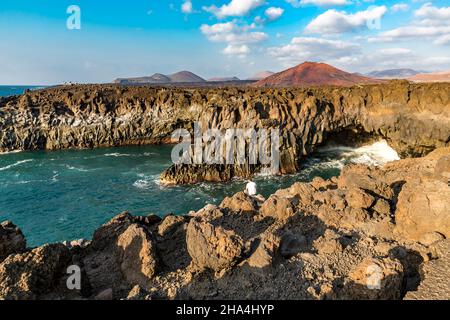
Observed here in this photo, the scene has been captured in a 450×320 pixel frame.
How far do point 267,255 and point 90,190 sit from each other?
3246 centimetres

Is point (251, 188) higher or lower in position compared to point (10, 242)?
lower

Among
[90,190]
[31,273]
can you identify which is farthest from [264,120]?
[31,273]

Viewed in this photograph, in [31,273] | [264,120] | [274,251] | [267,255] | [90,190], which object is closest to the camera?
[31,273]

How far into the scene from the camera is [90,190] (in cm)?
3900

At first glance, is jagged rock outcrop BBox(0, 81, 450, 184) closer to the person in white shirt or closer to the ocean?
the ocean

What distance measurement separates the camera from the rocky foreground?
34.0ft

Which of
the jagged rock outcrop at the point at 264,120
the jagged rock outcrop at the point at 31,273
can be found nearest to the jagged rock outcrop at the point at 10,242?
the jagged rock outcrop at the point at 31,273

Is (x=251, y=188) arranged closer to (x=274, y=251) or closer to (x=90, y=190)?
(x=90, y=190)

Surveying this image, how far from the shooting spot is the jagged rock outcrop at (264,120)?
147ft

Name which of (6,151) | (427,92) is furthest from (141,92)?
(427,92)

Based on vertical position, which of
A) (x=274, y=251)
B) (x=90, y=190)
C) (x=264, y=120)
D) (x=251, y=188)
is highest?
(x=264, y=120)

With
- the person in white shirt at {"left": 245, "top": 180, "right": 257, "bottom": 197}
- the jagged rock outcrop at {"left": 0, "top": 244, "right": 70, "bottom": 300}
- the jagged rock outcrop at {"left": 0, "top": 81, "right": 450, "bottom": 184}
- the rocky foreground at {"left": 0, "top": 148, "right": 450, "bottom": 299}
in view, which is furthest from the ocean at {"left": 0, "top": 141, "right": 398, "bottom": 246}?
the jagged rock outcrop at {"left": 0, "top": 244, "right": 70, "bottom": 300}

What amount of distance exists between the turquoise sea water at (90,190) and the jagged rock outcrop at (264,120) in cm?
342

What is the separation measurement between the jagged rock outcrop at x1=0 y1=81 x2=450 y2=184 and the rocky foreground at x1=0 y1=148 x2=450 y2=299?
26268mm
